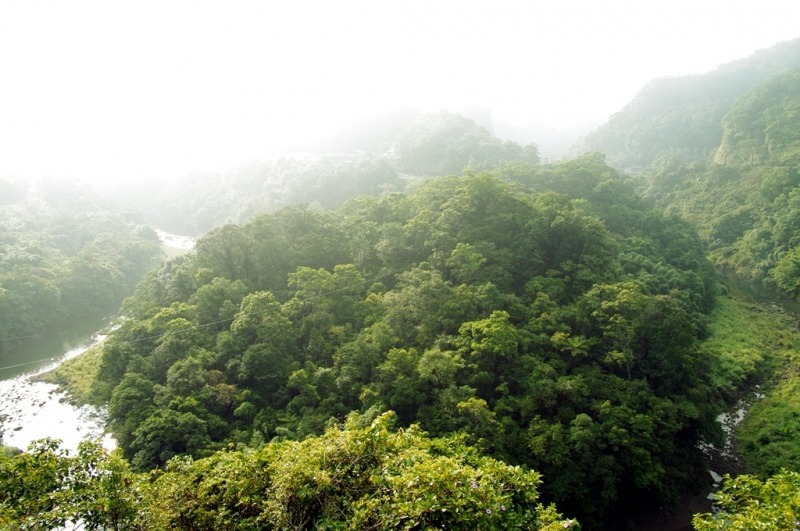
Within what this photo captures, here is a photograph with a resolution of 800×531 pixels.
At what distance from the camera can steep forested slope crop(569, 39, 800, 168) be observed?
2773 inches

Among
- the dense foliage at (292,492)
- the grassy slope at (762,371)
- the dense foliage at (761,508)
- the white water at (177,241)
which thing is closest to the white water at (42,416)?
the dense foliage at (292,492)

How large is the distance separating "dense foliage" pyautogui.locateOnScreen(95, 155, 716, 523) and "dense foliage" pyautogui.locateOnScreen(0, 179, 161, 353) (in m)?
16.1

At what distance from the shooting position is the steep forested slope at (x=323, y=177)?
192 feet

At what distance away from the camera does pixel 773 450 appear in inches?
709

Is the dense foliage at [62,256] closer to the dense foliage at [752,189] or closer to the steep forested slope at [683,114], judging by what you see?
the dense foliage at [752,189]

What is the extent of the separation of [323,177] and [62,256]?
1244 inches

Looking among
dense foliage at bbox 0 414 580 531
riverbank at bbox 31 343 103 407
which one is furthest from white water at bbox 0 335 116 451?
dense foliage at bbox 0 414 580 531

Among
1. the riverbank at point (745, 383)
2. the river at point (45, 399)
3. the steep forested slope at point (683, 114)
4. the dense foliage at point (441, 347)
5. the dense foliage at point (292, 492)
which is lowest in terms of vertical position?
the river at point (45, 399)

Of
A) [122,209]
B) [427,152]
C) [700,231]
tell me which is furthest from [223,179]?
[700,231]

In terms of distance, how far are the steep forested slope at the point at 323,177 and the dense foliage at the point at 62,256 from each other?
10104 mm

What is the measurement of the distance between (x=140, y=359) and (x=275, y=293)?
729 centimetres

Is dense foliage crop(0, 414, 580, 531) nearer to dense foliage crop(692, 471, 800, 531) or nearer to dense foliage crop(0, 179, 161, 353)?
dense foliage crop(692, 471, 800, 531)

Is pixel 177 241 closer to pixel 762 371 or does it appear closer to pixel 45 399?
pixel 45 399

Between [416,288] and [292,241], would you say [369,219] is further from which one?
[416,288]
